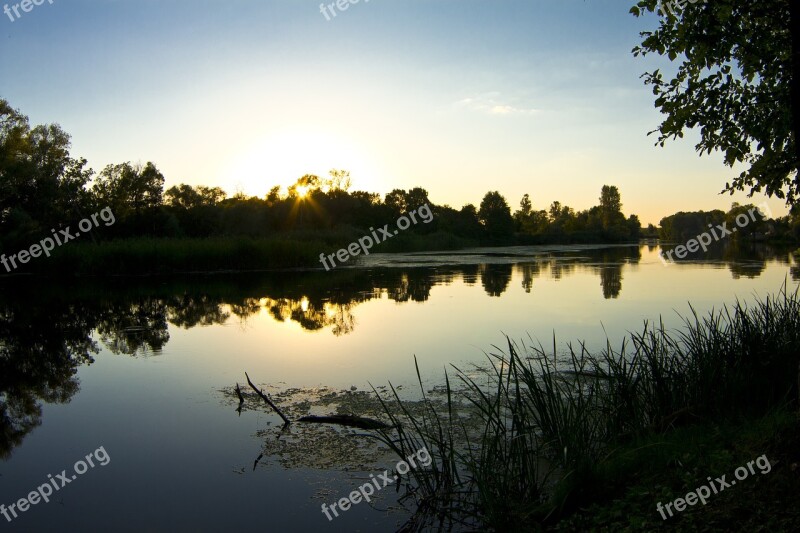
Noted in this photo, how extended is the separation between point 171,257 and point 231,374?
2252cm

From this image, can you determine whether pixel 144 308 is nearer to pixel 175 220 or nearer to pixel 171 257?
pixel 171 257

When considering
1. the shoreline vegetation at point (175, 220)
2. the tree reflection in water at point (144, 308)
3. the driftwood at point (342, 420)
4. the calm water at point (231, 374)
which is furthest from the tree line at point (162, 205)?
the driftwood at point (342, 420)

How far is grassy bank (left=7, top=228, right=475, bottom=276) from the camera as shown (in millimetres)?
29031

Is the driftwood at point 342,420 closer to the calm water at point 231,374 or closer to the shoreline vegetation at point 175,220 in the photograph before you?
the calm water at point 231,374

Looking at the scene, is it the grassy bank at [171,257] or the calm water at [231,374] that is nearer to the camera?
the calm water at [231,374]

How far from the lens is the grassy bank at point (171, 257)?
2903 centimetres

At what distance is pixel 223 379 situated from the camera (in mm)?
8805

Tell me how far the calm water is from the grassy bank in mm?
7420

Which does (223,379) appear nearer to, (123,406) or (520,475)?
(123,406)

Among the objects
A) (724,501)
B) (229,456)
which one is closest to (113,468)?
(229,456)

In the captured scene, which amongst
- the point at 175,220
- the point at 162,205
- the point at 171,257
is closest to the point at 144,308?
the point at 171,257

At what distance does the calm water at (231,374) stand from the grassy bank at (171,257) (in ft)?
24.3

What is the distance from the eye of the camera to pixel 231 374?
9.10 m

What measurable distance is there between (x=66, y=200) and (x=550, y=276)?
3085cm
